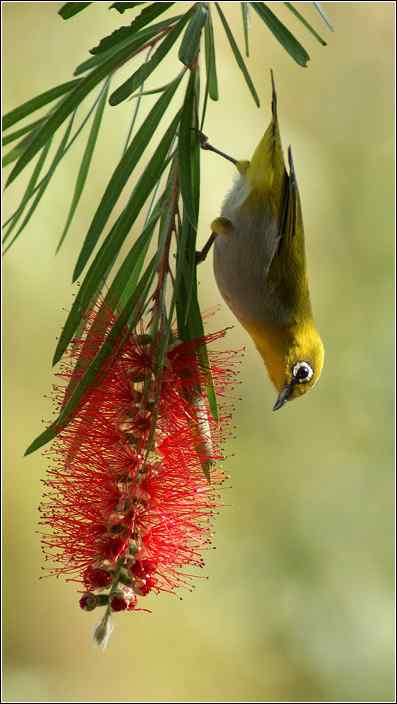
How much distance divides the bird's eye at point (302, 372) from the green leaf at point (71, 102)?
0.86 meters

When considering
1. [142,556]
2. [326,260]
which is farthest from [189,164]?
[326,260]

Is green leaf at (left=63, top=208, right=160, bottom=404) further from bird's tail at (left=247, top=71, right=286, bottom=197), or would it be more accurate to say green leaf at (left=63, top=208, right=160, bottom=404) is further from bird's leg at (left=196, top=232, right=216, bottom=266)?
bird's tail at (left=247, top=71, right=286, bottom=197)

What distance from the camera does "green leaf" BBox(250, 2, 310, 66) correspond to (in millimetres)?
1372

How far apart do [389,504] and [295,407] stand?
33.9 inches

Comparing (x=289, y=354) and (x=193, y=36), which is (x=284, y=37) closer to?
(x=193, y=36)

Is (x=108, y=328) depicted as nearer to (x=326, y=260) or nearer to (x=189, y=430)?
(x=189, y=430)

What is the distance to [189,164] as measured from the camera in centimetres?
150

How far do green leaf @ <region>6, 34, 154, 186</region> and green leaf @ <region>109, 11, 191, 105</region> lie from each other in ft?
0.17

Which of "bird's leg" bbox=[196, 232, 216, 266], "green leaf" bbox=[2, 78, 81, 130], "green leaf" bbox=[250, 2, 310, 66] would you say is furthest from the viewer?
"bird's leg" bbox=[196, 232, 216, 266]

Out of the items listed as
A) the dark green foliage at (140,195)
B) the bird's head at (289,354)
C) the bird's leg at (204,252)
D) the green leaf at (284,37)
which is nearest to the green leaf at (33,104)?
the dark green foliage at (140,195)

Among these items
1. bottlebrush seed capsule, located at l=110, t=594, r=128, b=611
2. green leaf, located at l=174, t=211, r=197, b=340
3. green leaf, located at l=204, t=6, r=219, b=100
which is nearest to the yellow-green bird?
green leaf, located at l=204, t=6, r=219, b=100

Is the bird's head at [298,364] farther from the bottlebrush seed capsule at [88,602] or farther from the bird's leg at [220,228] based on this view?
the bottlebrush seed capsule at [88,602]

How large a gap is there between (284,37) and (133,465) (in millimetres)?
719

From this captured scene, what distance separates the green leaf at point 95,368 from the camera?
4.94 ft
